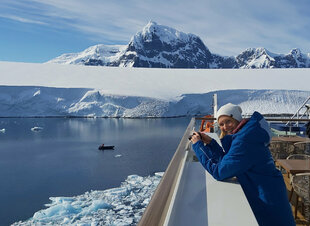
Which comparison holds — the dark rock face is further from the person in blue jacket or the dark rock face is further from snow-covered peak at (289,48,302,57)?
the person in blue jacket

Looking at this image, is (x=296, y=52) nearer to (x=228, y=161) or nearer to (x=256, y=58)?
(x=256, y=58)

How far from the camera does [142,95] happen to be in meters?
30.6

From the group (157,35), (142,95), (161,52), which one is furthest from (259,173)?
(157,35)

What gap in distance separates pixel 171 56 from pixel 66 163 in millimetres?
113898

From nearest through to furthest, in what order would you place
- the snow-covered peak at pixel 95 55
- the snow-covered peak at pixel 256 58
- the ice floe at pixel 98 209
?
the ice floe at pixel 98 209, the snow-covered peak at pixel 95 55, the snow-covered peak at pixel 256 58

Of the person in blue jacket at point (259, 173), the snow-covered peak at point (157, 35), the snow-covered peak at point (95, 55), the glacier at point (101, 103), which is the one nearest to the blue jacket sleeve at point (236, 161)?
the person in blue jacket at point (259, 173)

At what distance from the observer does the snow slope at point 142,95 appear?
1162 inches

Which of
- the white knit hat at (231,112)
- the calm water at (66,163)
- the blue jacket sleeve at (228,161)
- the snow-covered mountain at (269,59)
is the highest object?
Result: the snow-covered mountain at (269,59)

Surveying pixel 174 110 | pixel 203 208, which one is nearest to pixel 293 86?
pixel 174 110

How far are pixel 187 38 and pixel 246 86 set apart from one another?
103 meters

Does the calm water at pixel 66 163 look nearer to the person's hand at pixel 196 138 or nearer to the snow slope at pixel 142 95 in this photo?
the person's hand at pixel 196 138

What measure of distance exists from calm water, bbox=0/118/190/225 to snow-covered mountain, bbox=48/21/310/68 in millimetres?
100228

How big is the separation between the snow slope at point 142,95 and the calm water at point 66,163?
429 inches

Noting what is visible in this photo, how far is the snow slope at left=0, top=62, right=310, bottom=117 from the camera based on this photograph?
96.8ft
